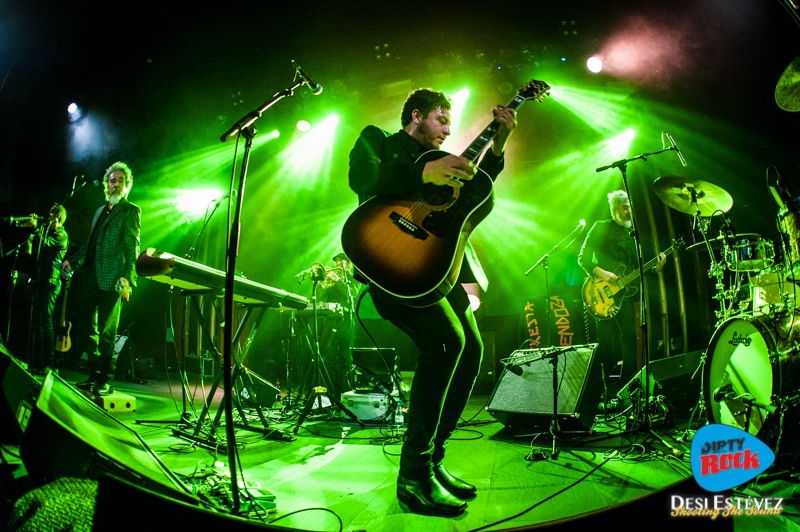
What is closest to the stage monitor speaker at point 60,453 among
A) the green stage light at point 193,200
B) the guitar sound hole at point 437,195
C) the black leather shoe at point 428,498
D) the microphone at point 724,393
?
the black leather shoe at point 428,498

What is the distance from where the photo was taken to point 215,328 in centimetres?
998

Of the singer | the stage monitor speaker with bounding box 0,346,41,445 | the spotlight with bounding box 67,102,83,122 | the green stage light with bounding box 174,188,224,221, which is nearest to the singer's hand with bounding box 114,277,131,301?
the singer

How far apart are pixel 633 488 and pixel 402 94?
706 centimetres

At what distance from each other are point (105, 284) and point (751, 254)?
6.02 metres

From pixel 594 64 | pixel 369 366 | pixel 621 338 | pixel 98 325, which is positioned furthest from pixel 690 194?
pixel 98 325

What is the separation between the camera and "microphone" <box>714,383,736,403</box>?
3227 mm

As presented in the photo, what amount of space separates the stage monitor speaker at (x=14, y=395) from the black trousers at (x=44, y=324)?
18.8ft

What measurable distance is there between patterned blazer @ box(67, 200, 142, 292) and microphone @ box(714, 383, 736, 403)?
5482mm

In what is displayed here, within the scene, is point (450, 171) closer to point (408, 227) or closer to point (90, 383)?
point (408, 227)

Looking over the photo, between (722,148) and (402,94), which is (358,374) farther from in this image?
(722,148)

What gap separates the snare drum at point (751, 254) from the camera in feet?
11.5

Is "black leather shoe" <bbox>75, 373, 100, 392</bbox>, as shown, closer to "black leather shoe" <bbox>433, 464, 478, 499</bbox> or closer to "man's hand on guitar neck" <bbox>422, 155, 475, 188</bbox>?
"black leather shoe" <bbox>433, 464, 478, 499</bbox>

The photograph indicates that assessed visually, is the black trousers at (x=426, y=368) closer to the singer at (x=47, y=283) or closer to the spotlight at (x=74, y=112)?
the singer at (x=47, y=283)

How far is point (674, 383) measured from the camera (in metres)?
4.92
